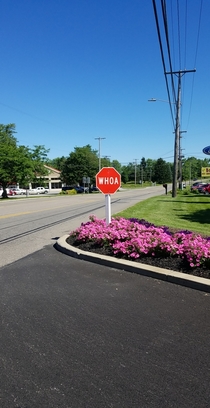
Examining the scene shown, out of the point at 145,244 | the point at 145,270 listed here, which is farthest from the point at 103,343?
the point at 145,244

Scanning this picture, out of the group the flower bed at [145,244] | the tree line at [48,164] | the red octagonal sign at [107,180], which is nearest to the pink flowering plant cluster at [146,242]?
the flower bed at [145,244]

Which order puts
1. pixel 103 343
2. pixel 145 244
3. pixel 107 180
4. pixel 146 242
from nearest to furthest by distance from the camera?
pixel 103 343
pixel 145 244
pixel 146 242
pixel 107 180

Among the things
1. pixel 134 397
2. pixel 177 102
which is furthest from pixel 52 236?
pixel 177 102

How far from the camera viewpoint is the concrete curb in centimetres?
454

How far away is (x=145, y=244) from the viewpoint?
5.84 metres

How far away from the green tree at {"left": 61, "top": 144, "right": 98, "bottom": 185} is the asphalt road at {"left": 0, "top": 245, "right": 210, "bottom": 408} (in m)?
72.9

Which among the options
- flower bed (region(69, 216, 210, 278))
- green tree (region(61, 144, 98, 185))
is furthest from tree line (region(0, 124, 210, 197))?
flower bed (region(69, 216, 210, 278))

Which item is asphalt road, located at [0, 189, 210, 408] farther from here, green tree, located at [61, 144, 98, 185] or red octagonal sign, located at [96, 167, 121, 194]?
green tree, located at [61, 144, 98, 185]

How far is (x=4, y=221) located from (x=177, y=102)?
18.3 meters

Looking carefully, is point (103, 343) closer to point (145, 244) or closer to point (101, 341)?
point (101, 341)

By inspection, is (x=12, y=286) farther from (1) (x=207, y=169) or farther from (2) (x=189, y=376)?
(1) (x=207, y=169)

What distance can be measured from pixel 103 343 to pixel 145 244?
9.63ft

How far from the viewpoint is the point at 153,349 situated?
9.73 feet

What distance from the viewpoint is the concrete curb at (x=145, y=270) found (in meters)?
4.54
